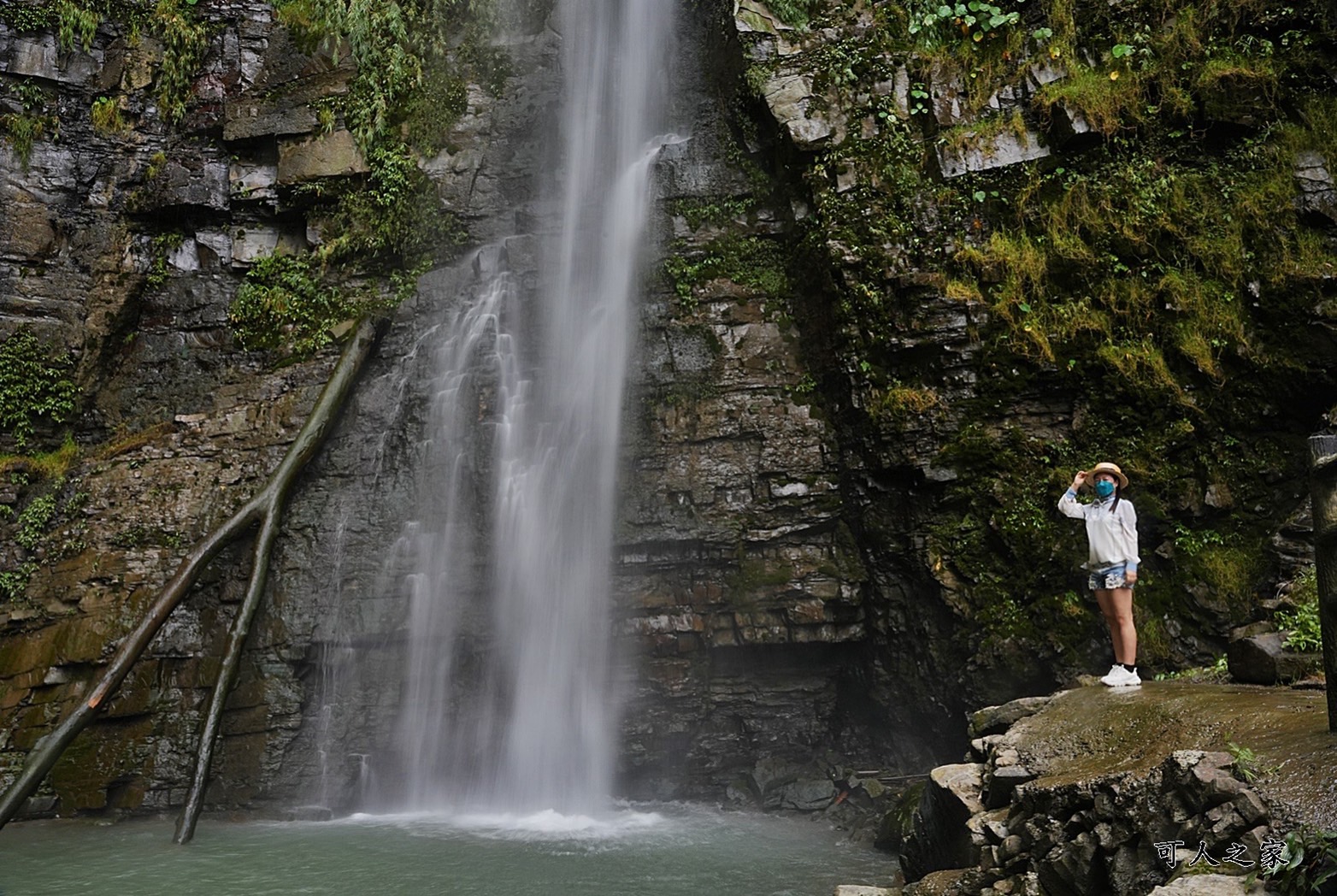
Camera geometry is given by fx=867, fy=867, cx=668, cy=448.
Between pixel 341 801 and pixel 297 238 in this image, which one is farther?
pixel 297 238

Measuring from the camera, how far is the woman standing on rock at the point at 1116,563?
20.6 feet

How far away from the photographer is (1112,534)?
6309mm

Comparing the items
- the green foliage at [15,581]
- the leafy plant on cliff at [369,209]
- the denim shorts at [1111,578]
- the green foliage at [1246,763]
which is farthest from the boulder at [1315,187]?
the green foliage at [15,581]

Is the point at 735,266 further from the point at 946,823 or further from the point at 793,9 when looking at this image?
the point at 946,823

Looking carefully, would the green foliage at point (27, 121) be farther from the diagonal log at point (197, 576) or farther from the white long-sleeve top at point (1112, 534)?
the white long-sleeve top at point (1112, 534)

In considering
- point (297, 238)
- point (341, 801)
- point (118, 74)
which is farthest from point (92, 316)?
point (341, 801)

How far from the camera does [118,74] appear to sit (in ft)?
44.8

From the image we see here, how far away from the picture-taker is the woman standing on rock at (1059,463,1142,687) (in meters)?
6.27

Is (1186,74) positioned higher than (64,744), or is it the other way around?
(1186,74)

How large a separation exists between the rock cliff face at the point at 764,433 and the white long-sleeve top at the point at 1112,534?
190 centimetres

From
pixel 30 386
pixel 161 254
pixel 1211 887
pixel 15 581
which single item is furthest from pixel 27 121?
pixel 1211 887

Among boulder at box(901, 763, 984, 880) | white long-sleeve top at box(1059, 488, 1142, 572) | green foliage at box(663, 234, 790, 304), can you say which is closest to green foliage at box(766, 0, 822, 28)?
green foliage at box(663, 234, 790, 304)

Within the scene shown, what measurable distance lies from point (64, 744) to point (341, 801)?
2.80 metres

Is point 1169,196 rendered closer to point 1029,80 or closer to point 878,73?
point 1029,80
